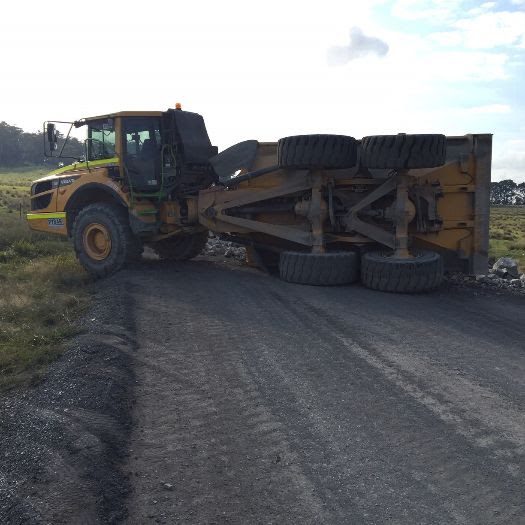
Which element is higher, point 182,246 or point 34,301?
point 182,246

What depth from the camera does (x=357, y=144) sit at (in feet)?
32.2

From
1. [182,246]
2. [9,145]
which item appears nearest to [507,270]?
[182,246]

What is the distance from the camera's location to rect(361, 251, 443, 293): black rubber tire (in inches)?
349

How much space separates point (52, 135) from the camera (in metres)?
10.6

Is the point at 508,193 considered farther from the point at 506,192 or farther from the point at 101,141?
the point at 101,141

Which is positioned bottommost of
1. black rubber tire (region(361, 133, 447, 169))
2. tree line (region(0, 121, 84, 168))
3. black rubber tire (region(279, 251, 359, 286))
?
A: black rubber tire (region(279, 251, 359, 286))

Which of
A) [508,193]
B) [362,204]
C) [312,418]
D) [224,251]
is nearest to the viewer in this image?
[312,418]

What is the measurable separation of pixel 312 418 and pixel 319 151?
236 inches

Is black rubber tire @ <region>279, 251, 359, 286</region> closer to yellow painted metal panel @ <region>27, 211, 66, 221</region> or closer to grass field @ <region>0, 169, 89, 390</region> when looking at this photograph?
grass field @ <region>0, 169, 89, 390</region>

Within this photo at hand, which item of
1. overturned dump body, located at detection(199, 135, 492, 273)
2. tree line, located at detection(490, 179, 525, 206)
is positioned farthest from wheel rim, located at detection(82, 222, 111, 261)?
tree line, located at detection(490, 179, 525, 206)

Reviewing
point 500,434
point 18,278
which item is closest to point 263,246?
point 18,278

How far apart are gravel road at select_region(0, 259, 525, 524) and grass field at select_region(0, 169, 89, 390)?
1.89ft

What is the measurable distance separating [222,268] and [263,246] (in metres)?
0.99

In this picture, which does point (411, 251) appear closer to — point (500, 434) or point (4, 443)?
point (500, 434)
